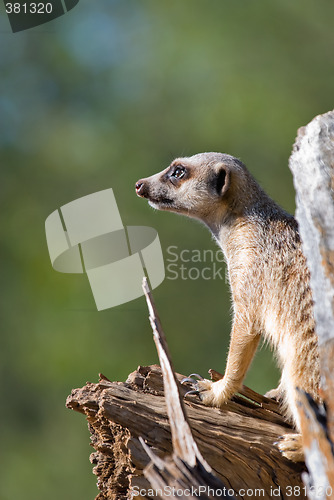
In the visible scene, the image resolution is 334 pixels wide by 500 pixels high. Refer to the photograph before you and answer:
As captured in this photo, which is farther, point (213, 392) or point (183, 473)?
point (213, 392)

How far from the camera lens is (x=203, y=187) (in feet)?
11.8

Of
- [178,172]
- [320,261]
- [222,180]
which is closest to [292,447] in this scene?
[320,261]

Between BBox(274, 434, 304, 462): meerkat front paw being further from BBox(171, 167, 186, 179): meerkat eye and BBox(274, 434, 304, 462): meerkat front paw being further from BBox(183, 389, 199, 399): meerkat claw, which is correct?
BBox(171, 167, 186, 179): meerkat eye

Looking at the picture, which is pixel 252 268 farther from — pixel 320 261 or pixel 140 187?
pixel 320 261

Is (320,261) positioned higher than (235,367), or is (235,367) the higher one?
(320,261)

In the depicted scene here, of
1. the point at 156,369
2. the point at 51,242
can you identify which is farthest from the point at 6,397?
the point at 156,369

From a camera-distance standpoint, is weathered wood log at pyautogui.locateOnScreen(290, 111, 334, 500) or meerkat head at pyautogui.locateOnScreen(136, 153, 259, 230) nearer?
weathered wood log at pyautogui.locateOnScreen(290, 111, 334, 500)

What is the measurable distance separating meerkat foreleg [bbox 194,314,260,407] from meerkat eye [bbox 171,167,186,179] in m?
0.94

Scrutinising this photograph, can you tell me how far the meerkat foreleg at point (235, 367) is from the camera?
3.11 meters

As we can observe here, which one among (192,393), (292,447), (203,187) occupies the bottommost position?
(292,447)

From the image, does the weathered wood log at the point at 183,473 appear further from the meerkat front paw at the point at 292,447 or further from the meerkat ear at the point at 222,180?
the meerkat ear at the point at 222,180
